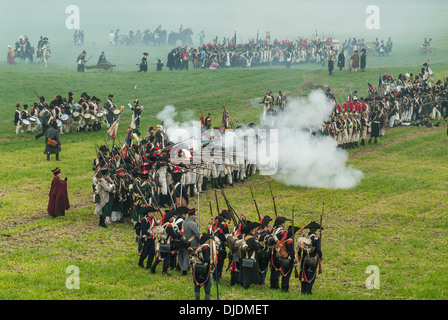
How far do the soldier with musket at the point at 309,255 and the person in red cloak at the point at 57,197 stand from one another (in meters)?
8.19

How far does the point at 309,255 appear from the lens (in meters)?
12.1

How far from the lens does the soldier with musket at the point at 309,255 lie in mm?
12000

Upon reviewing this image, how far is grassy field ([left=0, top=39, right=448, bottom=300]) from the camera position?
12.3m

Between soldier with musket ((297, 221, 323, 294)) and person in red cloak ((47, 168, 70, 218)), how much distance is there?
26.9 feet

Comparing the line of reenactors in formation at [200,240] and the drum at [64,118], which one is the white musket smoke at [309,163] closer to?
the line of reenactors in formation at [200,240]

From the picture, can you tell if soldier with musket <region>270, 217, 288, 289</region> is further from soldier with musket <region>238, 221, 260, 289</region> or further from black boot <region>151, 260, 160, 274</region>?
black boot <region>151, 260, 160, 274</region>

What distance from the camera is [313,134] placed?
25.1 metres

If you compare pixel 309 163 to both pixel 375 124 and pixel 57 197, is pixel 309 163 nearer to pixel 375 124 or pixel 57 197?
pixel 375 124

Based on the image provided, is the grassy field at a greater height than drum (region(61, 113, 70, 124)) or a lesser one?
lesser

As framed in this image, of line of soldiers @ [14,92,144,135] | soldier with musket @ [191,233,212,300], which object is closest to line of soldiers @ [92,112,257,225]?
soldier with musket @ [191,233,212,300]

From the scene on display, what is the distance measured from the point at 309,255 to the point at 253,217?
18.8 feet

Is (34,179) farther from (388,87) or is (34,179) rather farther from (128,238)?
(388,87)
